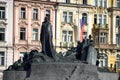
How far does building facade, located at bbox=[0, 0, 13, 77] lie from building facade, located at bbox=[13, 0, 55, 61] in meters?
0.68

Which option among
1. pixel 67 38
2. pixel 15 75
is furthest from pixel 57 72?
pixel 67 38

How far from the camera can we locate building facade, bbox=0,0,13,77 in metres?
66.4

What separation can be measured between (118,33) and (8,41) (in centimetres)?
1823

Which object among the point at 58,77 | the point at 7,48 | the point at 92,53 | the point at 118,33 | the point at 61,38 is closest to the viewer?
the point at 58,77

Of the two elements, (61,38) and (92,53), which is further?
(61,38)

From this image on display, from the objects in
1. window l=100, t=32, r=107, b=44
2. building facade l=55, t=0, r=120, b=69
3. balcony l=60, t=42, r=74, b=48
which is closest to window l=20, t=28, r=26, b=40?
building facade l=55, t=0, r=120, b=69

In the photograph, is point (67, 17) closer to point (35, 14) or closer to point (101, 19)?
point (35, 14)

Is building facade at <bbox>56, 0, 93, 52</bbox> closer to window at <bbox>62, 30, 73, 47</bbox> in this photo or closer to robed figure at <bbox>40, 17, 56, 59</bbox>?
window at <bbox>62, 30, 73, 47</bbox>

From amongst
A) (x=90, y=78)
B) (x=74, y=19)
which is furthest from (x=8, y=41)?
(x=90, y=78)

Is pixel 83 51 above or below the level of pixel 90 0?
below

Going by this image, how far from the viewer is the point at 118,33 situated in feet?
251

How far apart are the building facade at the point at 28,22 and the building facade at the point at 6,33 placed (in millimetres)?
685

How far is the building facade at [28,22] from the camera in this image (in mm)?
67875

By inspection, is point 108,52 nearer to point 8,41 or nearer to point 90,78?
point 8,41
